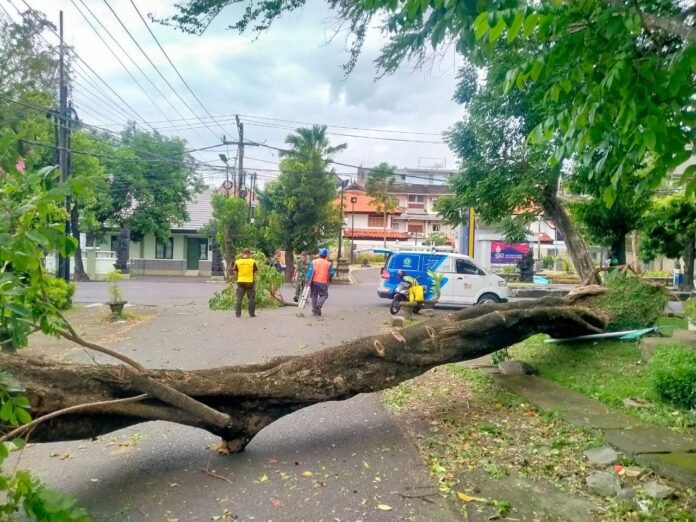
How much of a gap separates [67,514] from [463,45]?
3.91 meters

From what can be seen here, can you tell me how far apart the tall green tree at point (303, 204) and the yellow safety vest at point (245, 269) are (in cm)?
1678

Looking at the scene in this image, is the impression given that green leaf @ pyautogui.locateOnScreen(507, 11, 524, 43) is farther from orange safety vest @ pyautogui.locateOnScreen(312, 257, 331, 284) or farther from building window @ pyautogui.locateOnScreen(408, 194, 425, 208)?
building window @ pyautogui.locateOnScreen(408, 194, 425, 208)

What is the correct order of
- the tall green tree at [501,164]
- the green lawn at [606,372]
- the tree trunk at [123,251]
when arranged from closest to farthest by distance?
the green lawn at [606,372] → the tall green tree at [501,164] → the tree trunk at [123,251]

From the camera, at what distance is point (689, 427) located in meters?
5.08

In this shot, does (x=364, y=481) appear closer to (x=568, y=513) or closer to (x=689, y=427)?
(x=568, y=513)


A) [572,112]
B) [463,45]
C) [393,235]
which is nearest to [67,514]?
[572,112]

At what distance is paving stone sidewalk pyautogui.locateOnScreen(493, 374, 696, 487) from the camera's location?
164 inches

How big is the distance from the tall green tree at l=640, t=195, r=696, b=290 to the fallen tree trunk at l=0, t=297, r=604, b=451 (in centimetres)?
1125

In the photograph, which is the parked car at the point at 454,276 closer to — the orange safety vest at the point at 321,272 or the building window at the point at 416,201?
the orange safety vest at the point at 321,272

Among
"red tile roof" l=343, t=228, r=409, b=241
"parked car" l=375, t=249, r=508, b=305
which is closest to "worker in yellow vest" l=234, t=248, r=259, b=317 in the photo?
"parked car" l=375, t=249, r=508, b=305

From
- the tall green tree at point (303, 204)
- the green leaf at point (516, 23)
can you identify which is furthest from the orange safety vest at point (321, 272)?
the tall green tree at point (303, 204)

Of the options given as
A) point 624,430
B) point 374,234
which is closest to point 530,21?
point 624,430

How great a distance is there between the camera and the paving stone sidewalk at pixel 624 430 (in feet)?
13.6

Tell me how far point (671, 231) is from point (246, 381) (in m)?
17.9
